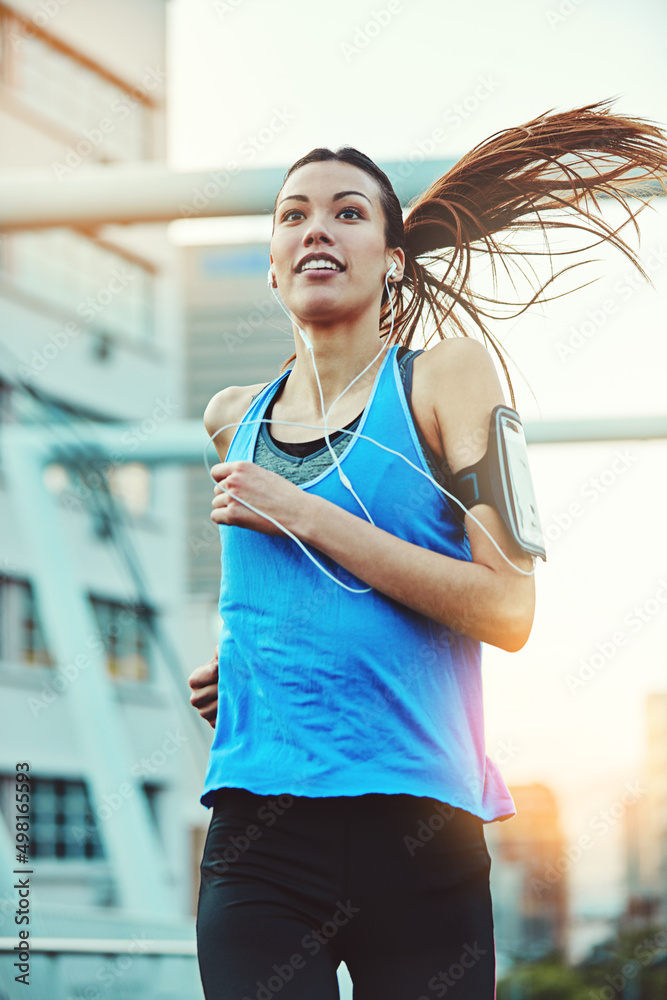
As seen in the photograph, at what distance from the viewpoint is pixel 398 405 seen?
4.71 ft

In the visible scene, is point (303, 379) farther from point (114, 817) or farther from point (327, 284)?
point (114, 817)

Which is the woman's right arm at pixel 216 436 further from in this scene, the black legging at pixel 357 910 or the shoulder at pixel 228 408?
the black legging at pixel 357 910

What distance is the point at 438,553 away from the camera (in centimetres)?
137

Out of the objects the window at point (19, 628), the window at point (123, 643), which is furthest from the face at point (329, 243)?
the window at point (123, 643)

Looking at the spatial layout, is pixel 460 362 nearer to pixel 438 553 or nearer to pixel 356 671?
pixel 438 553

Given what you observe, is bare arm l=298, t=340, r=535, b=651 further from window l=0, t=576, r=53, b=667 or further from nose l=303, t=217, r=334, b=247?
window l=0, t=576, r=53, b=667

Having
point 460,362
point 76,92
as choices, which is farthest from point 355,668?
point 76,92

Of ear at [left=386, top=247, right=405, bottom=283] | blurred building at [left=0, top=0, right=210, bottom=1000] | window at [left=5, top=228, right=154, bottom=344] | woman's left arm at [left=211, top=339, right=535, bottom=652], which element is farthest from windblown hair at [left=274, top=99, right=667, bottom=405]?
window at [left=5, top=228, right=154, bottom=344]

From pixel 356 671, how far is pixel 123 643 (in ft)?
60.2

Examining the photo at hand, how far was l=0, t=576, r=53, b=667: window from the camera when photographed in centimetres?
1667

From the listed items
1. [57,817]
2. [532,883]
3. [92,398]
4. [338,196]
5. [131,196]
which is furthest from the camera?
[92,398]

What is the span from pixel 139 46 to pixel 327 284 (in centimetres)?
2200

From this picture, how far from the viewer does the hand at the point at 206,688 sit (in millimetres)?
1584

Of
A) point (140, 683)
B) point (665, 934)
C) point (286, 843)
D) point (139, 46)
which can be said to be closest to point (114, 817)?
point (286, 843)
